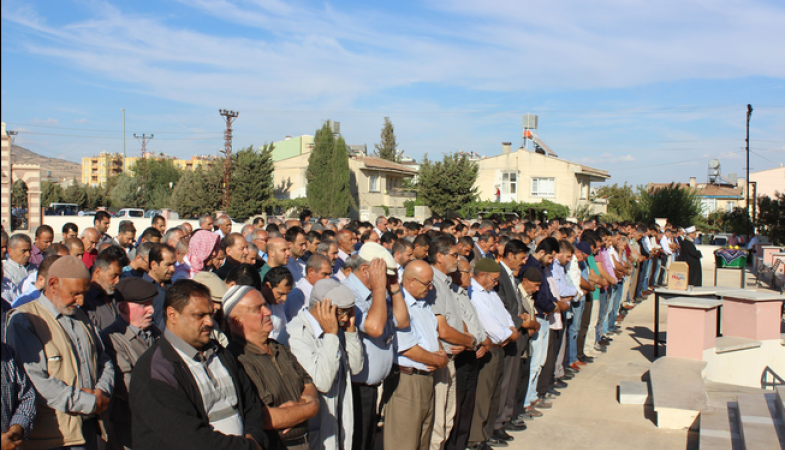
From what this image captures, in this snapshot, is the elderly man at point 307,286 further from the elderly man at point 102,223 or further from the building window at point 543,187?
the building window at point 543,187

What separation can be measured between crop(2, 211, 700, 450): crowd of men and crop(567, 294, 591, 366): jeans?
1175 mm

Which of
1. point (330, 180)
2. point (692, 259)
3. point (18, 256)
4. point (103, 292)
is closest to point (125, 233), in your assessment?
point (18, 256)

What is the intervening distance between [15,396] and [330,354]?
1705 millimetres

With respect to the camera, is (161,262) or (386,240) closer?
(161,262)

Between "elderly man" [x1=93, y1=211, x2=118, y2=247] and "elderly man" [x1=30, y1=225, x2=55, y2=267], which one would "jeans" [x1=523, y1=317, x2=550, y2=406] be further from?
"elderly man" [x1=30, y1=225, x2=55, y2=267]

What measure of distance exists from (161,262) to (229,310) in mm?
2109

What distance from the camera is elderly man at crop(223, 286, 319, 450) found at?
328 centimetres

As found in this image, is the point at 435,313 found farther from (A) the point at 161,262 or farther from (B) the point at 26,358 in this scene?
(B) the point at 26,358

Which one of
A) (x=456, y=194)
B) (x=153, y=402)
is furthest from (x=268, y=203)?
(x=153, y=402)

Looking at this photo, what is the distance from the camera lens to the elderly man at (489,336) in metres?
5.90

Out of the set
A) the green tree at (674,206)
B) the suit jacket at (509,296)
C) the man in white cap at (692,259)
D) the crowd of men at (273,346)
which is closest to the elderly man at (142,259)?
the crowd of men at (273,346)

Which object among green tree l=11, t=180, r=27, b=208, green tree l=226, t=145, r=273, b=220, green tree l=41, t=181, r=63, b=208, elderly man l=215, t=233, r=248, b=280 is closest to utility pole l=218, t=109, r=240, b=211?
green tree l=226, t=145, r=273, b=220

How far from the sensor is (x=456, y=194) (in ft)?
116

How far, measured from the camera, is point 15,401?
300 cm
